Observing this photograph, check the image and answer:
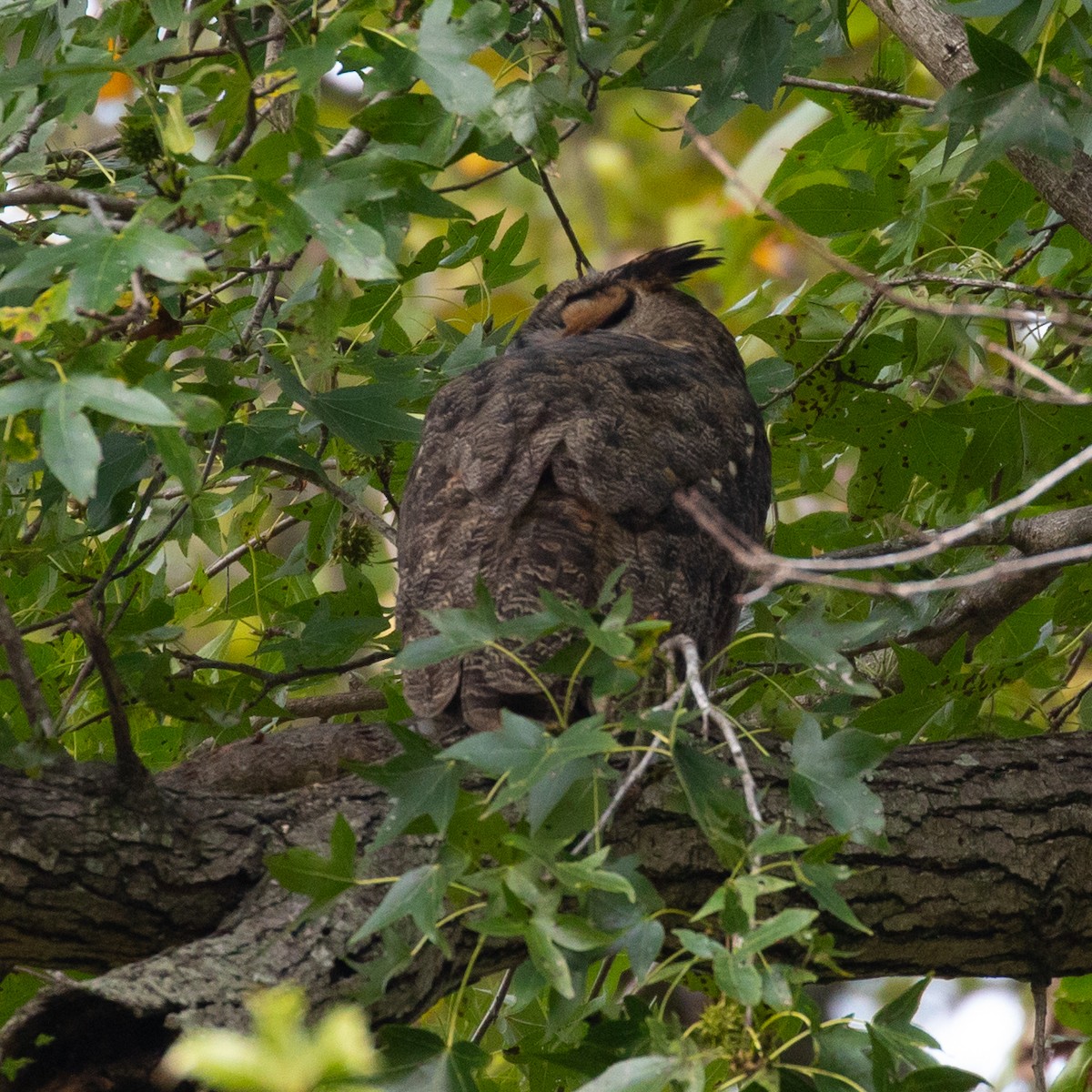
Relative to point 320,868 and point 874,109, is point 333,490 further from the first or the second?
point 874,109

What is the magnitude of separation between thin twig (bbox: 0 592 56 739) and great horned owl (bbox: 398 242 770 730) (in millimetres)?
937

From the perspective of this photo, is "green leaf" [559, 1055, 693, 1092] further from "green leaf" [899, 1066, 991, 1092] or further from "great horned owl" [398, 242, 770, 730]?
"great horned owl" [398, 242, 770, 730]

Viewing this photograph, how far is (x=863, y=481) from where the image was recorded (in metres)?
3.43

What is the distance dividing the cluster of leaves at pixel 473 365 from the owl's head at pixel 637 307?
278 mm

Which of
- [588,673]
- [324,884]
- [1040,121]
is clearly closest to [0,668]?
[324,884]

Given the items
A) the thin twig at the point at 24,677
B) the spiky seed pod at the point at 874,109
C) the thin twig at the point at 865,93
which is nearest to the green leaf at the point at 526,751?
the thin twig at the point at 24,677

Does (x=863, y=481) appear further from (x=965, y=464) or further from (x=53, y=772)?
(x=53, y=772)

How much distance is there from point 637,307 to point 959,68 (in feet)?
6.08

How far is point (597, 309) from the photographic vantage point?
459 centimetres

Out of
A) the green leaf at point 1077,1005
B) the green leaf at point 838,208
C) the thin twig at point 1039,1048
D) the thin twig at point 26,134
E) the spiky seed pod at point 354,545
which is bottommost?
the green leaf at point 1077,1005

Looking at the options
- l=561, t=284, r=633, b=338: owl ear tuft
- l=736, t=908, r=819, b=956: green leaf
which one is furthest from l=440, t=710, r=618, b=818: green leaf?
l=561, t=284, r=633, b=338: owl ear tuft

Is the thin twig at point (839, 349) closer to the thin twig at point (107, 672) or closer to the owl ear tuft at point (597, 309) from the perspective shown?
the owl ear tuft at point (597, 309)

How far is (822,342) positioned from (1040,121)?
3.68 ft

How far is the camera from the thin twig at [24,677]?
1.93 m
